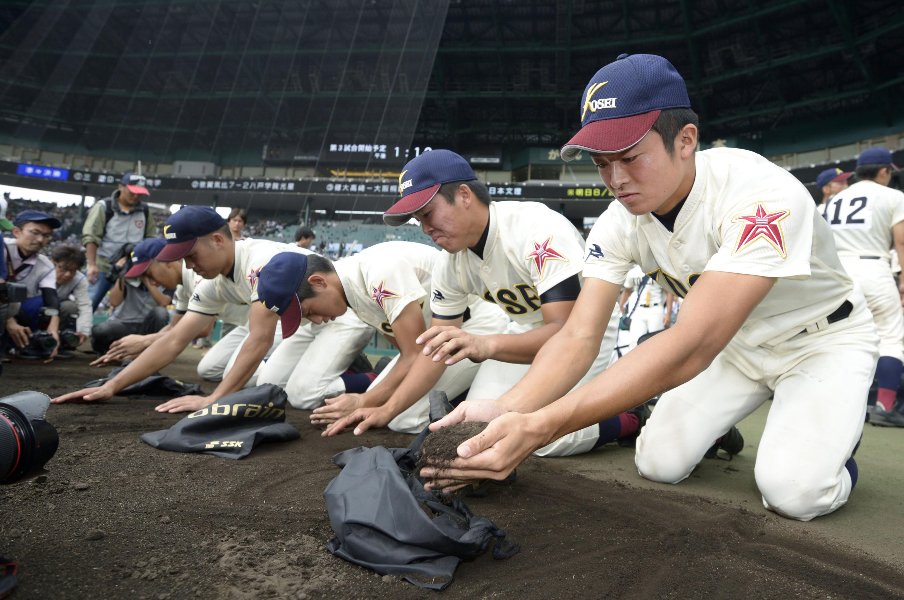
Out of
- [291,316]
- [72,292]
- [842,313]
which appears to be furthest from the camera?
[72,292]

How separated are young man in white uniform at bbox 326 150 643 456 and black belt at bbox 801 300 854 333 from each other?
0.92 metres

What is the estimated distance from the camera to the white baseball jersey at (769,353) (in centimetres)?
186

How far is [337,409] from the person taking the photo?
9.97 feet

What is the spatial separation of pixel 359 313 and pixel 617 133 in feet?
7.51

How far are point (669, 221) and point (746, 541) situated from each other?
41.5 inches

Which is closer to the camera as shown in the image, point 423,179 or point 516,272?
point 423,179

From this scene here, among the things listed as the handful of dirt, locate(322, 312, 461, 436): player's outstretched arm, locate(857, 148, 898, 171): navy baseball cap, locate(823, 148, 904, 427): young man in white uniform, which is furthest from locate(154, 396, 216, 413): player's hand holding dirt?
locate(857, 148, 898, 171): navy baseball cap

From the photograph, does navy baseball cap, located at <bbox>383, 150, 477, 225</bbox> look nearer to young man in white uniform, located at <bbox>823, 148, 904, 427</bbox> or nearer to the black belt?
the black belt

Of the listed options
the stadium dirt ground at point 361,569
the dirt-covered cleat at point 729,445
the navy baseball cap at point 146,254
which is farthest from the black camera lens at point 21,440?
the navy baseball cap at point 146,254

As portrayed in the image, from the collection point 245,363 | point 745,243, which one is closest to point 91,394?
point 245,363

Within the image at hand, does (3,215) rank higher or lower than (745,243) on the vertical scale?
higher

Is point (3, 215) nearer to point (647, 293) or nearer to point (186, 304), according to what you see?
point (186, 304)

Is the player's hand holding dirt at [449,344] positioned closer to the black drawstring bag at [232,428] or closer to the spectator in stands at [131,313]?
the black drawstring bag at [232,428]

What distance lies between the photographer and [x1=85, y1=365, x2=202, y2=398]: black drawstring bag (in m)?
3.69
